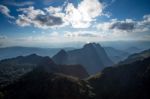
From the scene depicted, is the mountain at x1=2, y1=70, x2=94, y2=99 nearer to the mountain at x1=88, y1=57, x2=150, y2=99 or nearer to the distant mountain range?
the distant mountain range

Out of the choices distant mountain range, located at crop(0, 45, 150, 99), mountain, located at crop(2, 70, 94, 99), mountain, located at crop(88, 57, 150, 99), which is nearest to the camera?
mountain, located at crop(2, 70, 94, 99)

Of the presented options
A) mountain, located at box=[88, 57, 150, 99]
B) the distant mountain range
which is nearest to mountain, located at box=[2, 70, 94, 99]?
the distant mountain range

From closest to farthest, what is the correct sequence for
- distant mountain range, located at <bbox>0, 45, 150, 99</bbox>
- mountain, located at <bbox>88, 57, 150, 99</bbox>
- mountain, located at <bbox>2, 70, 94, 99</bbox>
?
mountain, located at <bbox>2, 70, 94, 99</bbox> < distant mountain range, located at <bbox>0, 45, 150, 99</bbox> < mountain, located at <bbox>88, 57, 150, 99</bbox>

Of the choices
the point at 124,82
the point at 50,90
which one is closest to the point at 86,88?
the point at 50,90

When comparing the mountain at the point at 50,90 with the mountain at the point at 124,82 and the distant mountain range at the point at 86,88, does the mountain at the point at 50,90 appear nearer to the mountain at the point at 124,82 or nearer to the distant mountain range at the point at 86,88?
the distant mountain range at the point at 86,88

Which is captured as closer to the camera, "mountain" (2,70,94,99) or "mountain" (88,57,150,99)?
"mountain" (2,70,94,99)

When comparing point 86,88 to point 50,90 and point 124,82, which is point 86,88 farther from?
point 124,82
